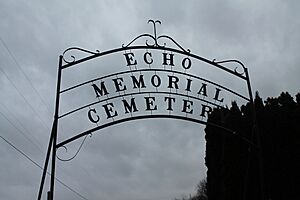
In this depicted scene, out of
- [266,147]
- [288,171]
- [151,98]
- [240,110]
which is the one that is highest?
[240,110]

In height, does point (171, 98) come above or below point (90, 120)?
above

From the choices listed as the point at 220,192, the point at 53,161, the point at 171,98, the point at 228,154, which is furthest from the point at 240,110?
the point at 53,161

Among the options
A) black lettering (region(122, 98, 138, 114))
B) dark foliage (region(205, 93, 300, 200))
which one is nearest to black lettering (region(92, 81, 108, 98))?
black lettering (region(122, 98, 138, 114))

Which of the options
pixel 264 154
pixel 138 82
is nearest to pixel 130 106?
pixel 138 82

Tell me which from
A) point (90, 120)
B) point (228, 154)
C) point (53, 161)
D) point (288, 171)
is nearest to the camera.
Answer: point (53, 161)

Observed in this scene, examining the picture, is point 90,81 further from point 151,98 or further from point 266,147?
point 266,147

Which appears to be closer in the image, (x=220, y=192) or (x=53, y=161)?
(x=53, y=161)

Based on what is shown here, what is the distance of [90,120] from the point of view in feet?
24.7

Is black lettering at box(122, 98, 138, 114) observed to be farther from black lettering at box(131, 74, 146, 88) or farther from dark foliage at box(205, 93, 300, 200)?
dark foliage at box(205, 93, 300, 200)

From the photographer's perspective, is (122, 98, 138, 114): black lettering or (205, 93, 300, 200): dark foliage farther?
(205, 93, 300, 200): dark foliage

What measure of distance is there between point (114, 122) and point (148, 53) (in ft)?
4.74

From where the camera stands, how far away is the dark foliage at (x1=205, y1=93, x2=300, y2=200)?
15922 mm

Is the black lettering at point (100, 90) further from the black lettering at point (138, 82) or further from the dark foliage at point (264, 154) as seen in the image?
the dark foliage at point (264, 154)

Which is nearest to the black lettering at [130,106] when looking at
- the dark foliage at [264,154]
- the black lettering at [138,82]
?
the black lettering at [138,82]
